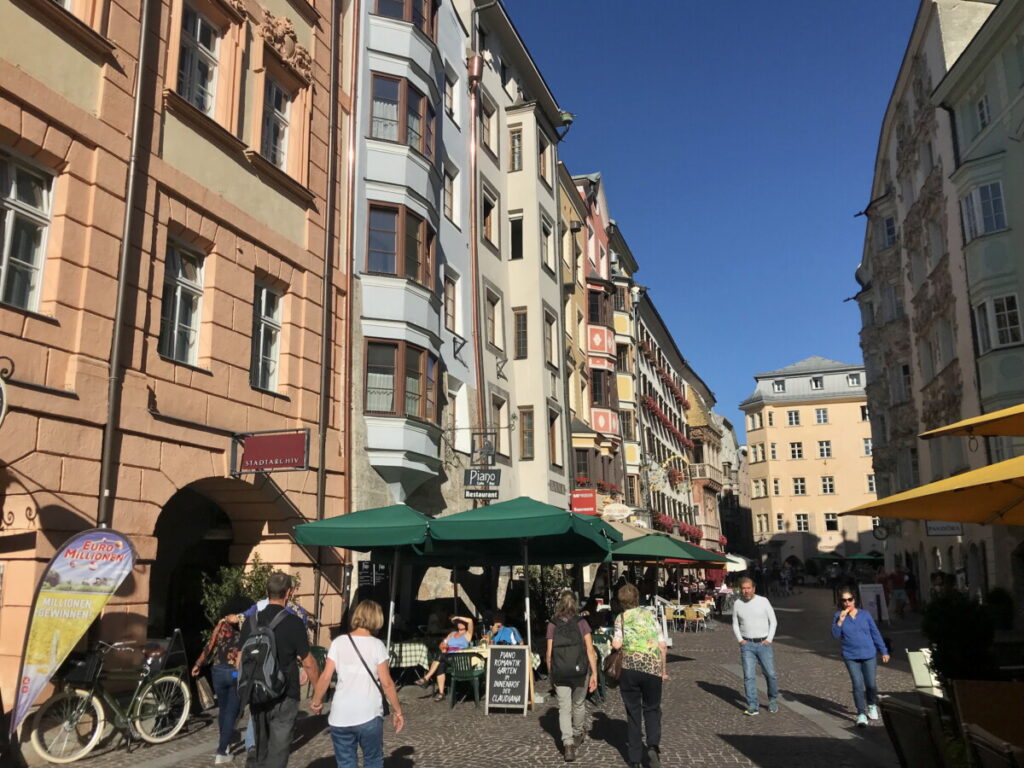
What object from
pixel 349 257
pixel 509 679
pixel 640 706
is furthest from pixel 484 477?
pixel 640 706

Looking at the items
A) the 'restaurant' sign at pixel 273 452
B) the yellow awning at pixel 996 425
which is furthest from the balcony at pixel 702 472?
the yellow awning at pixel 996 425

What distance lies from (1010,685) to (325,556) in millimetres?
11545

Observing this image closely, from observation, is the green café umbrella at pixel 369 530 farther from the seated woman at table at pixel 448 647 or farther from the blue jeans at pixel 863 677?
the blue jeans at pixel 863 677

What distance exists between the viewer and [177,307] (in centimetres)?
1313

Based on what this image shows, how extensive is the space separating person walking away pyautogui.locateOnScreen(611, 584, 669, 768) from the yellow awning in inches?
130

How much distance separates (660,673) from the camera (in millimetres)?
8828

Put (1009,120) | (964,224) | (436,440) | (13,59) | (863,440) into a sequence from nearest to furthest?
(13,59) < (436,440) < (1009,120) < (964,224) < (863,440)

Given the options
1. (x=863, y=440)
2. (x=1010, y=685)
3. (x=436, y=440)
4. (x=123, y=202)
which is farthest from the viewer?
(x=863, y=440)

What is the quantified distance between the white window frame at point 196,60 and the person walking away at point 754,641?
10.9 m

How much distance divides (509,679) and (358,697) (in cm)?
613

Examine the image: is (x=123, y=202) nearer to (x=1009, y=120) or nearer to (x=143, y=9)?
(x=143, y=9)

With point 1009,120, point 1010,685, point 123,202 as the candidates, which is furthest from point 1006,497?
point 1009,120

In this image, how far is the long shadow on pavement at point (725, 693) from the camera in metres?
13.0

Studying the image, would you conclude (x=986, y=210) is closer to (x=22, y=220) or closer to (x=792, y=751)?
(x=792, y=751)
